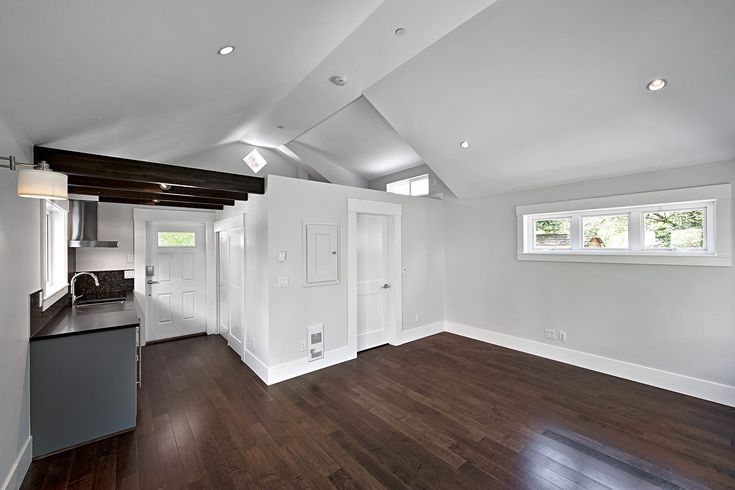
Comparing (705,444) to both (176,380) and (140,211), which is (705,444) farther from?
(140,211)

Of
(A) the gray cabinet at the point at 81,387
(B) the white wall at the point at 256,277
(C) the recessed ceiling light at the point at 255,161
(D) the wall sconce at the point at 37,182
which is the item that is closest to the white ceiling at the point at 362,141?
(C) the recessed ceiling light at the point at 255,161

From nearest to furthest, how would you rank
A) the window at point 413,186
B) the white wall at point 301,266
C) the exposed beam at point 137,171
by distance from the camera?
the exposed beam at point 137,171 → the white wall at point 301,266 → the window at point 413,186

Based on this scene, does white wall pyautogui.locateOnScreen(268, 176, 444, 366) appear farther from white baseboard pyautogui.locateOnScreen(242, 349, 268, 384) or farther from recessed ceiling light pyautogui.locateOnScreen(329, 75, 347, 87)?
recessed ceiling light pyautogui.locateOnScreen(329, 75, 347, 87)

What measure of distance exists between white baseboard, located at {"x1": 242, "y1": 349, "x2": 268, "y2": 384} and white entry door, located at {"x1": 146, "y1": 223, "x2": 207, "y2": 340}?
1.71 metres

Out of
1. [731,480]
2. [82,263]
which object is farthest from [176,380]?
[731,480]

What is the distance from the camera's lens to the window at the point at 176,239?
489 cm

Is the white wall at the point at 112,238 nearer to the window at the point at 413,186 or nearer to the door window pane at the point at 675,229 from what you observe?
the window at the point at 413,186

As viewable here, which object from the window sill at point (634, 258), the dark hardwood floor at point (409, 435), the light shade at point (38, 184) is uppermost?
the light shade at point (38, 184)

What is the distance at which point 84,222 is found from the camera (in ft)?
13.0

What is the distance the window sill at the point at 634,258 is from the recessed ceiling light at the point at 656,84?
1774 millimetres

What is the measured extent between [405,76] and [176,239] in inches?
170

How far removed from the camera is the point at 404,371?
3.77m

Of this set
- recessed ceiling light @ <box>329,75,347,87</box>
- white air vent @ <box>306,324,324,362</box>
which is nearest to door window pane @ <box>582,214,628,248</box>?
recessed ceiling light @ <box>329,75,347,87</box>

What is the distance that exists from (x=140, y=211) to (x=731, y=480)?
669cm
